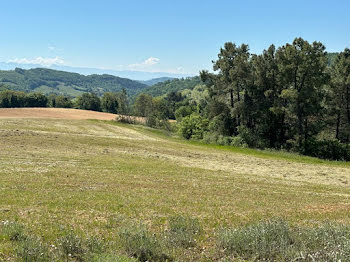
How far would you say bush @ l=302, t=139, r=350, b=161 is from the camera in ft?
157

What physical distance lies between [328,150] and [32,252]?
50.7 meters

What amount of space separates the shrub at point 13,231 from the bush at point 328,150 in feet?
162

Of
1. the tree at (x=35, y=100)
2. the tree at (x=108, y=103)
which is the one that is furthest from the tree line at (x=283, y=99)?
the tree at (x=35, y=100)

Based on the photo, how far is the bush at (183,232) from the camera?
916cm

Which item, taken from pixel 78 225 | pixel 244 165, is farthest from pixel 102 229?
pixel 244 165

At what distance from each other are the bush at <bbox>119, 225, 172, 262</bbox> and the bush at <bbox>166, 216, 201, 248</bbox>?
616mm

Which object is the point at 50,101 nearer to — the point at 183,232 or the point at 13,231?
the point at 13,231

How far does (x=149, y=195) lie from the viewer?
53.2ft

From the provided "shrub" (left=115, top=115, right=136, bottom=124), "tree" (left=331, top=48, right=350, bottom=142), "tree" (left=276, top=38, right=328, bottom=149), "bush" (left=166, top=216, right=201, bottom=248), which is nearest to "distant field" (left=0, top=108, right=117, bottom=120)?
"shrub" (left=115, top=115, right=136, bottom=124)

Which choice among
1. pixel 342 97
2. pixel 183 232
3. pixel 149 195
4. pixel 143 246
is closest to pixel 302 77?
pixel 342 97

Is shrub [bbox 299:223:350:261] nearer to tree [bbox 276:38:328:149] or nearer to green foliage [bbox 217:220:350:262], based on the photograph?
green foliage [bbox 217:220:350:262]

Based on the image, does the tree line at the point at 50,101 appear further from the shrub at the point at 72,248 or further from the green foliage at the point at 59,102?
the shrub at the point at 72,248

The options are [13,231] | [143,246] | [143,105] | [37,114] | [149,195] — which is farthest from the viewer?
[143,105]

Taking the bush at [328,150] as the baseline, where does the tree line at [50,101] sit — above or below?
above
